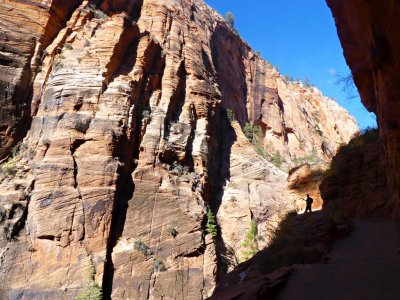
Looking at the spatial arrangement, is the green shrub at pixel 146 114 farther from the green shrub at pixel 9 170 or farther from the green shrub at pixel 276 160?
the green shrub at pixel 276 160

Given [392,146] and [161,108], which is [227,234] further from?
[392,146]

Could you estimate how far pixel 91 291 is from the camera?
1972cm

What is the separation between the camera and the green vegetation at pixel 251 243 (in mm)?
27406

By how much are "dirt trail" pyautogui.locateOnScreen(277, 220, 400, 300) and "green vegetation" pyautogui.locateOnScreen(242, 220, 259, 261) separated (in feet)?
59.8

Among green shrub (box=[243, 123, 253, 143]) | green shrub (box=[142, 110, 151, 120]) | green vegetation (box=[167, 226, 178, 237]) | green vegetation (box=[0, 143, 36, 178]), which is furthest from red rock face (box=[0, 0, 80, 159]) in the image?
green shrub (box=[243, 123, 253, 143])

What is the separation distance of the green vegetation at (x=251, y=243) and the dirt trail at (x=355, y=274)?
18223 millimetres

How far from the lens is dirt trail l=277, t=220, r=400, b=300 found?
657 centimetres

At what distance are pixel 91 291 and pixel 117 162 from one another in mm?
7835

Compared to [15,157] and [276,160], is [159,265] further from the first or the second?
[276,160]

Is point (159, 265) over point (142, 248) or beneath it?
beneath

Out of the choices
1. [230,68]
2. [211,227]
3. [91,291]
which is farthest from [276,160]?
[91,291]

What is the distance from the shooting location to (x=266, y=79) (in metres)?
58.5

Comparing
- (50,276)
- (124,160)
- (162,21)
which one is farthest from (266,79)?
(50,276)

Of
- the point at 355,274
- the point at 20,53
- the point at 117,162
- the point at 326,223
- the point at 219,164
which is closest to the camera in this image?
the point at 355,274
